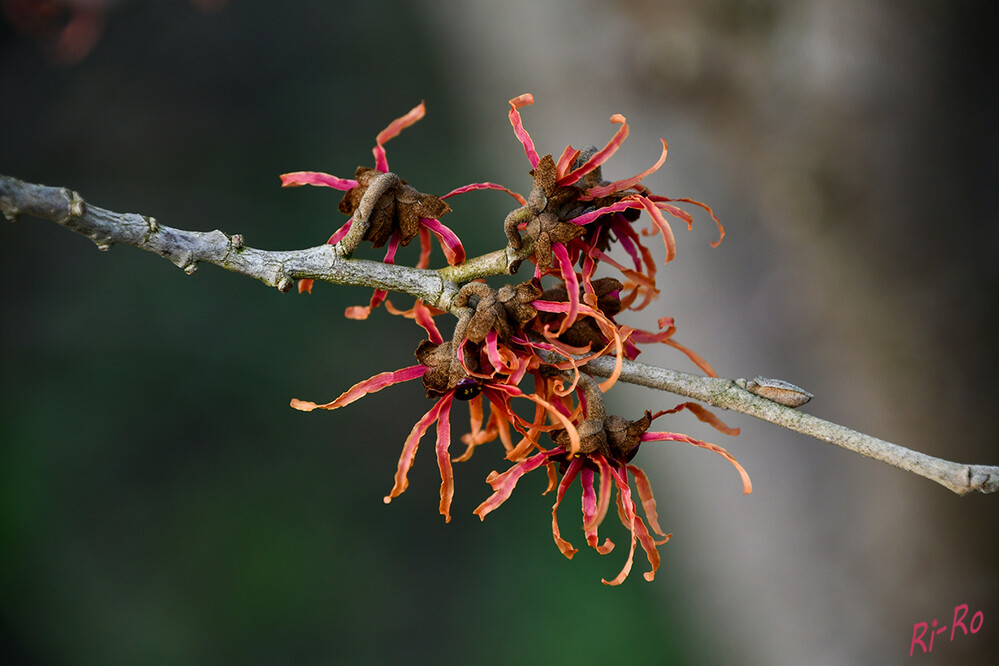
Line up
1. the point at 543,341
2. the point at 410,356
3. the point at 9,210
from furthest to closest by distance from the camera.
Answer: the point at 410,356, the point at 543,341, the point at 9,210

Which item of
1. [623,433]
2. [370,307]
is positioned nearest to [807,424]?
[623,433]

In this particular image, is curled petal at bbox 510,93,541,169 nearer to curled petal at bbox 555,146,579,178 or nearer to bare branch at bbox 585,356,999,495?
curled petal at bbox 555,146,579,178

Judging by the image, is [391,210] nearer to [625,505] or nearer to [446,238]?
[446,238]

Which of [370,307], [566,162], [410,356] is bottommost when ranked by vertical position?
[370,307]

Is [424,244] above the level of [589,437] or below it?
above
